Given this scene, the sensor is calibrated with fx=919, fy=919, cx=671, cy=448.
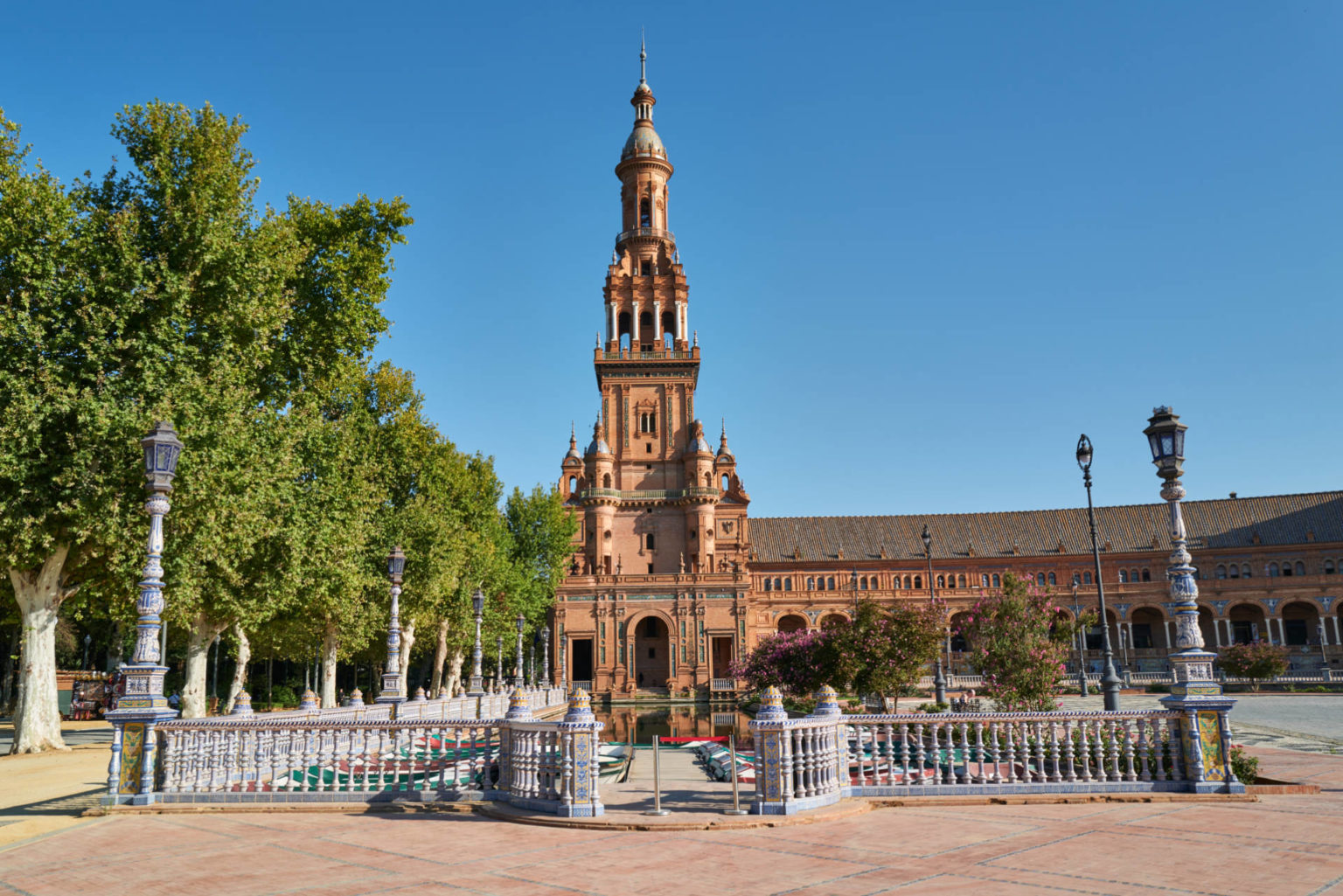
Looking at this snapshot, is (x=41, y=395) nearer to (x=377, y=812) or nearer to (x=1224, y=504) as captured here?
(x=377, y=812)

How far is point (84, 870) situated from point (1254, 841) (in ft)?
36.3

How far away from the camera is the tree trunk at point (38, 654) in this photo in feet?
65.8

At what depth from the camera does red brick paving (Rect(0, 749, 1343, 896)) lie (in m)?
7.57

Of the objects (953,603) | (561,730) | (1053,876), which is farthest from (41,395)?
(953,603)

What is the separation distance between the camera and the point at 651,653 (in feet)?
235

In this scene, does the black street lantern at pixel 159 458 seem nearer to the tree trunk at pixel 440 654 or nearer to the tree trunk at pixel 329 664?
the tree trunk at pixel 329 664

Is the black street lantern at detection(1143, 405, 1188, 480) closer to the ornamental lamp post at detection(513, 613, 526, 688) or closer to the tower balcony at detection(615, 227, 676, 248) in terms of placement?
the ornamental lamp post at detection(513, 613, 526, 688)

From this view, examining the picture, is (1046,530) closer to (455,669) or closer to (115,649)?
(455,669)

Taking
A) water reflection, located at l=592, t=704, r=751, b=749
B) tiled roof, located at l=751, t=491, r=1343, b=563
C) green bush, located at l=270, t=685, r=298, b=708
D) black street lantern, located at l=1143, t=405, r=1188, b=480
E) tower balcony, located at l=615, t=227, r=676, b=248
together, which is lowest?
water reflection, located at l=592, t=704, r=751, b=749

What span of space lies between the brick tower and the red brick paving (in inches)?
2237

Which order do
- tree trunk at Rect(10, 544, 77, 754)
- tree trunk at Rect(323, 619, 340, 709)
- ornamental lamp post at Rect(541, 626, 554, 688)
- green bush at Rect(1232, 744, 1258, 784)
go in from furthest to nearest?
ornamental lamp post at Rect(541, 626, 554, 688) < tree trunk at Rect(323, 619, 340, 709) < tree trunk at Rect(10, 544, 77, 754) < green bush at Rect(1232, 744, 1258, 784)

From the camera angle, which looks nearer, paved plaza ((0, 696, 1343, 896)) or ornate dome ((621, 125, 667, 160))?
paved plaza ((0, 696, 1343, 896))

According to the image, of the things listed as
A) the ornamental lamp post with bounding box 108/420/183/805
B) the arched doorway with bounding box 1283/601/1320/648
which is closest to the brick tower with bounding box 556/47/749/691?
the arched doorway with bounding box 1283/601/1320/648

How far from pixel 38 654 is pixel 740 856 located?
60.2 ft
